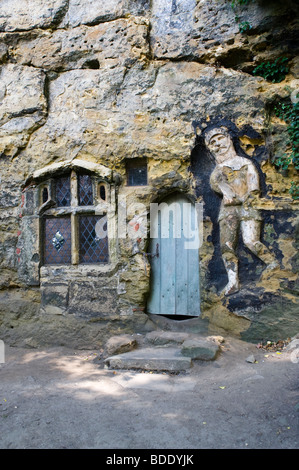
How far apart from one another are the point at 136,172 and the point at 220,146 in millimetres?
1152

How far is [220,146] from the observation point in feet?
14.8

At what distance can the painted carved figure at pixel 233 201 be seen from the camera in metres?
4.32

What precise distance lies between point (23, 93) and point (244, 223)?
3.52 m

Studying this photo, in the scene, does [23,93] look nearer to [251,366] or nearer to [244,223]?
[244,223]

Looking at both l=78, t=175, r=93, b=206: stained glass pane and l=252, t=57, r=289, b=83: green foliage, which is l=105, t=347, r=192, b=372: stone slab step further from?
l=252, t=57, r=289, b=83: green foliage

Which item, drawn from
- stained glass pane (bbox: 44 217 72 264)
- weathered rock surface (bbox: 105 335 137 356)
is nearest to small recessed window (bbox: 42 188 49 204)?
stained glass pane (bbox: 44 217 72 264)

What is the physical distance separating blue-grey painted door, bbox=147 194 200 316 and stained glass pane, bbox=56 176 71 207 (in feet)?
4.03

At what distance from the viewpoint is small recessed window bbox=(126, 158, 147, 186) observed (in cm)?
484

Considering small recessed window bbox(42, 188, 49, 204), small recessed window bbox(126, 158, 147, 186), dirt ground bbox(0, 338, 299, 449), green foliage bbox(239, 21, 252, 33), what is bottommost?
dirt ground bbox(0, 338, 299, 449)

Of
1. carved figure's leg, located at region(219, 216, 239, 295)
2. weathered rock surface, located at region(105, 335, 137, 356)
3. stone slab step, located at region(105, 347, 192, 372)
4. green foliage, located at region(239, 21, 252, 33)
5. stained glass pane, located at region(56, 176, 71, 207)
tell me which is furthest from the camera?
stained glass pane, located at region(56, 176, 71, 207)

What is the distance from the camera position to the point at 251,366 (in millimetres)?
3580

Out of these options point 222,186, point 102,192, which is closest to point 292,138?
point 222,186

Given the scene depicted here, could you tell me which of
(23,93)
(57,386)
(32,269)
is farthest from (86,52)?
(57,386)

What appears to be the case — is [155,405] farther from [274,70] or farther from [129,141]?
[274,70]
